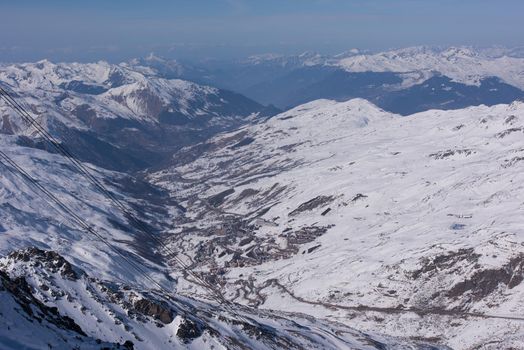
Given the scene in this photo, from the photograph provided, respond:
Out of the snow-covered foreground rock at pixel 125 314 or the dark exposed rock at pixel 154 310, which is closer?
the snow-covered foreground rock at pixel 125 314

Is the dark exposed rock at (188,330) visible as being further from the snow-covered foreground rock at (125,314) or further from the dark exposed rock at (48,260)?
the dark exposed rock at (48,260)

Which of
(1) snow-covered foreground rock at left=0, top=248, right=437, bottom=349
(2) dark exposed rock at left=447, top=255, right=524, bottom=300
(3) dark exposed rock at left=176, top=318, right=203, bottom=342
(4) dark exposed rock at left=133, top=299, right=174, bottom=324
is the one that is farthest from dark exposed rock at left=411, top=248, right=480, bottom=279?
(4) dark exposed rock at left=133, top=299, right=174, bottom=324

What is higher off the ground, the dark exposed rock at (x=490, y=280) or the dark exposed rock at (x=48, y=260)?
the dark exposed rock at (x=48, y=260)

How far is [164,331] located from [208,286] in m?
109

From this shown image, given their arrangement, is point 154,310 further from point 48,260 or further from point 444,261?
point 444,261

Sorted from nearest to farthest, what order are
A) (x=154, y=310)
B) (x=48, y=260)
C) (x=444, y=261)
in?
(x=48, y=260)
(x=154, y=310)
(x=444, y=261)

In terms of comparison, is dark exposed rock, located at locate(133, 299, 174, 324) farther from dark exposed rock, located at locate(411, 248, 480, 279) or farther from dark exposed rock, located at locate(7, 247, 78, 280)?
dark exposed rock, located at locate(411, 248, 480, 279)

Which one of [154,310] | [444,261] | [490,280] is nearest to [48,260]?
[154,310]

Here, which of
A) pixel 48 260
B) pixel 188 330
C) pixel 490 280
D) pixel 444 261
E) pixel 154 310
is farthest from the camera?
pixel 444 261

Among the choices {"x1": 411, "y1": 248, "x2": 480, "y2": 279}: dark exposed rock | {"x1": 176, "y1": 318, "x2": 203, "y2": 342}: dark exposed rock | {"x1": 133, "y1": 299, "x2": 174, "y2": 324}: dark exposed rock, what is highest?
{"x1": 133, "y1": 299, "x2": 174, "y2": 324}: dark exposed rock

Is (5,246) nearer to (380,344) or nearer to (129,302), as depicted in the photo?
(129,302)

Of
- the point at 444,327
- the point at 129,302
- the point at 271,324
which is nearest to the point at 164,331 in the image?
the point at 129,302

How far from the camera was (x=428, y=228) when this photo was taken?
7500 inches

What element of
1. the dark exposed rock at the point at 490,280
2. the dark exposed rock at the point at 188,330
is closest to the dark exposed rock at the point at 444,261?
the dark exposed rock at the point at 490,280
